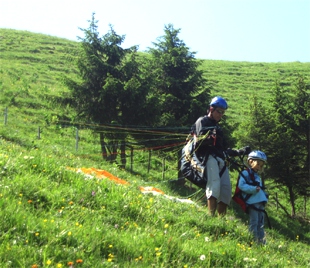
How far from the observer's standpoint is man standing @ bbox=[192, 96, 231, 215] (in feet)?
22.4

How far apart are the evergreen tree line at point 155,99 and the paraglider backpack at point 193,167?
10.4 meters

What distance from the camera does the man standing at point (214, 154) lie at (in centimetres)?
682

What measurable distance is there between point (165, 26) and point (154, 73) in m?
2.35

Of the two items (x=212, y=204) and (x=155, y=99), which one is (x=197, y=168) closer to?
(x=212, y=204)

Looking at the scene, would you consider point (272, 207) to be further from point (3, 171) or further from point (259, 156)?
point (3, 171)

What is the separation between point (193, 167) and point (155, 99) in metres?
10.9

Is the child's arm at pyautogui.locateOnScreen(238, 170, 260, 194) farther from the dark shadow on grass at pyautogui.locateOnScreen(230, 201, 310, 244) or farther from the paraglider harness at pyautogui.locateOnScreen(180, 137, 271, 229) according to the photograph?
the dark shadow on grass at pyautogui.locateOnScreen(230, 201, 310, 244)

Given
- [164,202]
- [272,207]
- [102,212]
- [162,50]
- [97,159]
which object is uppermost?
[162,50]

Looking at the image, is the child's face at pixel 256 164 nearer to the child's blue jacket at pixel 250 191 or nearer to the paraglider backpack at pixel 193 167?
the child's blue jacket at pixel 250 191

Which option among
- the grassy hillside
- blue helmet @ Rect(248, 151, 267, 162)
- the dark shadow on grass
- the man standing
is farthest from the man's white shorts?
the dark shadow on grass

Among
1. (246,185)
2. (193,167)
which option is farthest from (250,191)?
(193,167)

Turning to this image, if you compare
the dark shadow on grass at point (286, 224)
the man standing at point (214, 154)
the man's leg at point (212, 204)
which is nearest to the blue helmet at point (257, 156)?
the man standing at point (214, 154)

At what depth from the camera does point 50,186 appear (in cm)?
550

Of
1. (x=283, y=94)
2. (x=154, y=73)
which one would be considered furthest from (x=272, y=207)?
(x=154, y=73)
